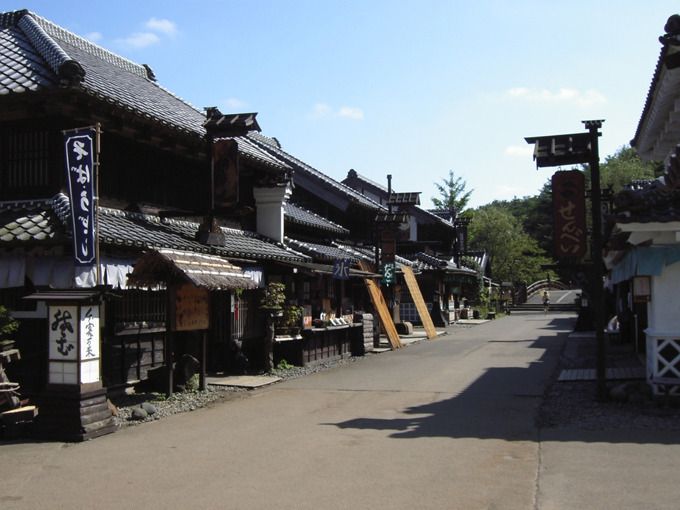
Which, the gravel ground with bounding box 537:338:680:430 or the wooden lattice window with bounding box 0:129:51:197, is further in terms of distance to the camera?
the wooden lattice window with bounding box 0:129:51:197

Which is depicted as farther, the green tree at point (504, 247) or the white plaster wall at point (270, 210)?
the green tree at point (504, 247)

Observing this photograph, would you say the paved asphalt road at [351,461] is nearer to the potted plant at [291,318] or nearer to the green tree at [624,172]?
the potted plant at [291,318]

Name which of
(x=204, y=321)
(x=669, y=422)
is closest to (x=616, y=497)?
(x=669, y=422)

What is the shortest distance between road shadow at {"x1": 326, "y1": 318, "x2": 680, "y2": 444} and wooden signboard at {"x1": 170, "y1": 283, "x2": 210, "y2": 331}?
406 centimetres

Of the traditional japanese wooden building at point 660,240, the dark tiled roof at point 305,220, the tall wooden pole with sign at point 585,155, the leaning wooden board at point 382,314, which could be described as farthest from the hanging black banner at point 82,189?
the leaning wooden board at point 382,314

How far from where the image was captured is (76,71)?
36.4 feet

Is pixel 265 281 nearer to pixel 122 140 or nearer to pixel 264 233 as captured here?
pixel 264 233

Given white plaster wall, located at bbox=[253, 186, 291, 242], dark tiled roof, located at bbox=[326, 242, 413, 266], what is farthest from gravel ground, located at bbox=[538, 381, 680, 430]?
dark tiled roof, located at bbox=[326, 242, 413, 266]

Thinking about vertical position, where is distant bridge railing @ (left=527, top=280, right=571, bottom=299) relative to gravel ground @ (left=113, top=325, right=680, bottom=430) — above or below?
above

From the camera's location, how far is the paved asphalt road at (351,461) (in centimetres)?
652

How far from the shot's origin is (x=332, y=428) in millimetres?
10062

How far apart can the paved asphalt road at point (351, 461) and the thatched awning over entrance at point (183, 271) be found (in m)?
2.34

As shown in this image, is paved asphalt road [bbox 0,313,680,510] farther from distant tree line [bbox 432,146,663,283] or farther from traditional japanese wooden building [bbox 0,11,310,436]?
distant tree line [bbox 432,146,663,283]

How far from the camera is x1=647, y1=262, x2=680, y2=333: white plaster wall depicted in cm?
1127
